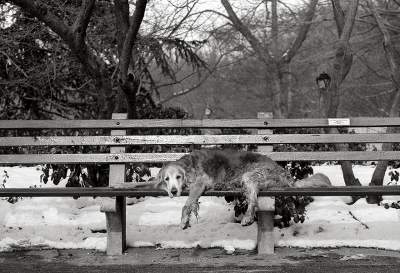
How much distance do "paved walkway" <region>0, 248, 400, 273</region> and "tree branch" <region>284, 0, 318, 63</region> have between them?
492 inches

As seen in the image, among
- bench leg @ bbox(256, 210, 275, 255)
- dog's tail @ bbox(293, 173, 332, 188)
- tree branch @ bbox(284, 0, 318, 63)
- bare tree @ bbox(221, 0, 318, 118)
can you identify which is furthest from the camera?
bare tree @ bbox(221, 0, 318, 118)

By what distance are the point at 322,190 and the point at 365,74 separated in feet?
88.1

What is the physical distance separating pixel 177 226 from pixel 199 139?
981mm

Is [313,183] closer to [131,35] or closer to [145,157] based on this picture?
[145,157]

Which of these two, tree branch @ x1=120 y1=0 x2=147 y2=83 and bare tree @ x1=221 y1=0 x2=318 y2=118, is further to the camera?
bare tree @ x1=221 y1=0 x2=318 y2=118

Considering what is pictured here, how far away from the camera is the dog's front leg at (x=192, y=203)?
15.7 feet

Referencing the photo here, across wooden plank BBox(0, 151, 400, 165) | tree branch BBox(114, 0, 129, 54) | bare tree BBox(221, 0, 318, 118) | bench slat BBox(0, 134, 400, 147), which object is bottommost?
wooden plank BBox(0, 151, 400, 165)

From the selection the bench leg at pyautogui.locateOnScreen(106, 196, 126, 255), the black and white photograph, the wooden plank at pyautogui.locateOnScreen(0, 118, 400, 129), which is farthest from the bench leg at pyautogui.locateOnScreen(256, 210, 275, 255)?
the bench leg at pyautogui.locateOnScreen(106, 196, 126, 255)

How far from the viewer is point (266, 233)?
208 inches

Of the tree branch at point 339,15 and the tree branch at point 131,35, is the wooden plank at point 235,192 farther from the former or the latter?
the tree branch at point 339,15

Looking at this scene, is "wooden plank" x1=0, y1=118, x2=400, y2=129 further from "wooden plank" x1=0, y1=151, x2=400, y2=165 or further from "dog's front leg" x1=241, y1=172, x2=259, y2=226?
"dog's front leg" x1=241, y1=172, x2=259, y2=226

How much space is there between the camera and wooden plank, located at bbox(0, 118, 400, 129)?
579 centimetres

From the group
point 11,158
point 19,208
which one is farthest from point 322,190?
point 19,208

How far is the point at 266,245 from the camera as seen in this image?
208 inches
